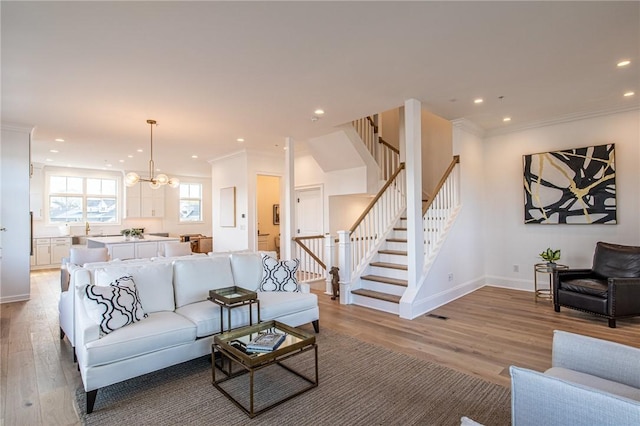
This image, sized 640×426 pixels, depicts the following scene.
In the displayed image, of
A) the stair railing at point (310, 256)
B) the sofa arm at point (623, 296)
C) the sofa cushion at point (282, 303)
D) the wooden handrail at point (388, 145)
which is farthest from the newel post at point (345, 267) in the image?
the sofa arm at point (623, 296)

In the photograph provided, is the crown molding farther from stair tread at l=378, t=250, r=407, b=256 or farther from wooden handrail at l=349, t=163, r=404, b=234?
stair tread at l=378, t=250, r=407, b=256

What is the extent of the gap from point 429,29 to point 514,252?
461cm

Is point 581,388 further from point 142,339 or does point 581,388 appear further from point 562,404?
point 142,339

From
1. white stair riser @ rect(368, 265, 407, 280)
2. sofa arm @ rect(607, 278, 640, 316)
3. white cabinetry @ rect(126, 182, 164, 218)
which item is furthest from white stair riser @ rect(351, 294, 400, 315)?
white cabinetry @ rect(126, 182, 164, 218)

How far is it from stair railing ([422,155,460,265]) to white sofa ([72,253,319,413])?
6.87 feet

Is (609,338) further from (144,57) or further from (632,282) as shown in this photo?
(144,57)

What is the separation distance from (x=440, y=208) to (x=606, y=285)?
2198 mm

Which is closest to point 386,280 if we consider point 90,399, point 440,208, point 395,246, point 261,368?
point 395,246

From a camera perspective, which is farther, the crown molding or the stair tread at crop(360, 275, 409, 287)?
the crown molding

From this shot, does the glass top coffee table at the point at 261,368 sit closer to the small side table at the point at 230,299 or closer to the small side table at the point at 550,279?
the small side table at the point at 230,299

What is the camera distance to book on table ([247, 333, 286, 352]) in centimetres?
228

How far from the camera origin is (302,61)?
3.14 meters

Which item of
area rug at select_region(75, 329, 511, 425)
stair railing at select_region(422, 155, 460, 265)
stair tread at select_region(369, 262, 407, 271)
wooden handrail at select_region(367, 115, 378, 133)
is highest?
wooden handrail at select_region(367, 115, 378, 133)

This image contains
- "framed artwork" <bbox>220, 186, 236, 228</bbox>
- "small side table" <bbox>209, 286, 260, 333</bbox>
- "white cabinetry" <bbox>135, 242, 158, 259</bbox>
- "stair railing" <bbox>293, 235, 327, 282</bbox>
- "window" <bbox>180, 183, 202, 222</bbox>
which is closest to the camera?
"small side table" <bbox>209, 286, 260, 333</bbox>
